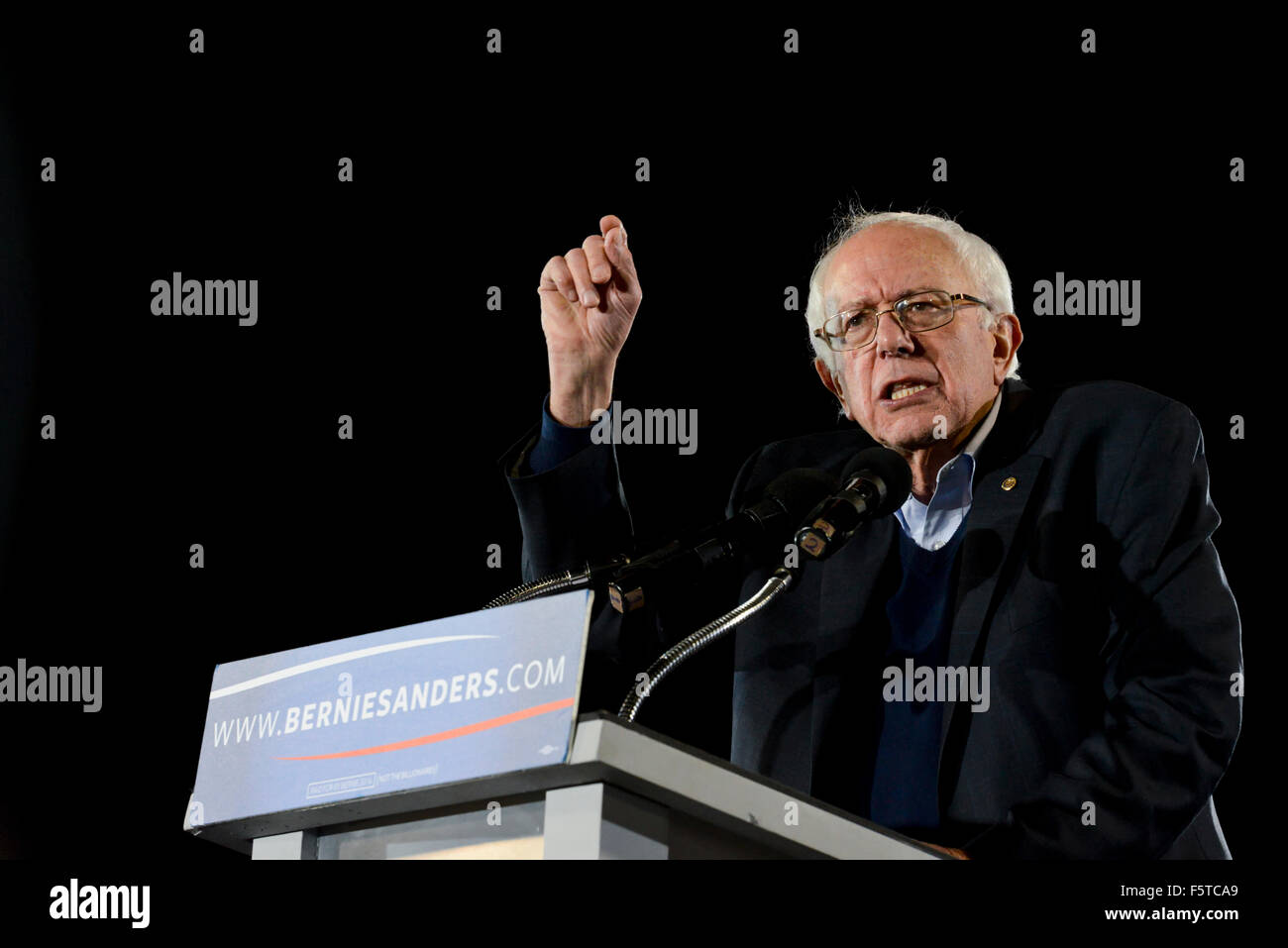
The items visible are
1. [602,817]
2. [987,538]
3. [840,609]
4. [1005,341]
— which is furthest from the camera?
[1005,341]

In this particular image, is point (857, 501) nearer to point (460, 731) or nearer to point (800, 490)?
point (800, 490)

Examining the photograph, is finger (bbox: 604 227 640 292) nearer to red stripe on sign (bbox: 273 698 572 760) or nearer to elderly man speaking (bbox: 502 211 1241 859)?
elderly man speaking (bbox: 502 211 1241 859)

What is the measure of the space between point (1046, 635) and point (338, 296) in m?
1.57

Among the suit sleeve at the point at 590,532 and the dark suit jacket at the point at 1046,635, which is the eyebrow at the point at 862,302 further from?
the suit sleeve at the point at 590,532

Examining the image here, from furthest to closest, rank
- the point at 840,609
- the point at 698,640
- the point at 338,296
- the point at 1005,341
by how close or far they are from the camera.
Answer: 1. the point at 338,296
2. the point at 1005,341
3. the point at 840,609
4. the point at 698,640

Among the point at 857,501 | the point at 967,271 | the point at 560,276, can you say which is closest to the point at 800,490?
the point at 857,501

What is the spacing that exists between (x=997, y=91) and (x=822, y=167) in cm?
36

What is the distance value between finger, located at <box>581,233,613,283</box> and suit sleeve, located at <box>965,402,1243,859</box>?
2.62ft

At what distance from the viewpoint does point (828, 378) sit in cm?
243

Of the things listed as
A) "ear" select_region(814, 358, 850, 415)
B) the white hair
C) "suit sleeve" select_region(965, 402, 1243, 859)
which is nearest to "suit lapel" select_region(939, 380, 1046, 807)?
"suit sleeve" select_region(965, 402, 1243, 859)

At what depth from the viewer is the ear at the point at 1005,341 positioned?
2.26 meters

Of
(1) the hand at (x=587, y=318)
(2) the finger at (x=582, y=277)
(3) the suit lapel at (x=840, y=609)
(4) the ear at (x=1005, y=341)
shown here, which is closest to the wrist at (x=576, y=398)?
(1) the hand at (x=587, y=318)

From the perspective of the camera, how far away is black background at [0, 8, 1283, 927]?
263 centimetres
